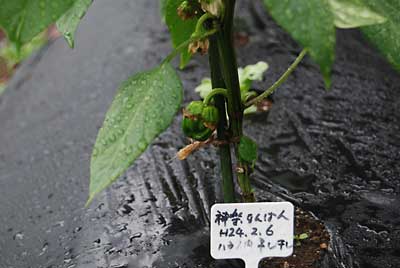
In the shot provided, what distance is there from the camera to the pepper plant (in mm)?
508

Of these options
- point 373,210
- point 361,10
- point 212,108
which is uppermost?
point 361,10

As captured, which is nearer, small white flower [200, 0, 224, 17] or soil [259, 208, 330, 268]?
small white flower [200, 0, 224, 17]

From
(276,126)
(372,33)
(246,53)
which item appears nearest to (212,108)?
(372,33)

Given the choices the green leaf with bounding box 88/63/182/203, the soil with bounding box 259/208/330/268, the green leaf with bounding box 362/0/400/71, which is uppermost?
the green leaf with bounding box 362/0/400/71

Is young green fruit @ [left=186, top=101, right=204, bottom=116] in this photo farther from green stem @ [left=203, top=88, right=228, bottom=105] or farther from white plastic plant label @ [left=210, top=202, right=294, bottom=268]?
white plastic plant label @ [left=210, top=202, right=294, bottom=268]

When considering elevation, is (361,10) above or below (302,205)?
above

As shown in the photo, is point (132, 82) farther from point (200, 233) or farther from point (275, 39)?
point (275, 39)

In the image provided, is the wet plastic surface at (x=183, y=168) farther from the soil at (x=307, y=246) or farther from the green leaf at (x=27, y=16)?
the green leaf at (x=27, y=16)

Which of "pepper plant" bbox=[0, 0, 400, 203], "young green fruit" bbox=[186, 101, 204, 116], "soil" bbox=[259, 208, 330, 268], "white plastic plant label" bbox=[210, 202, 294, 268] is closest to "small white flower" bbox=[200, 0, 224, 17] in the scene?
"pepper plant" bbox=[0, 0, 400, 203]

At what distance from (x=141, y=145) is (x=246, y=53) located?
3.53 feet

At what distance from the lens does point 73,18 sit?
0.65 meters

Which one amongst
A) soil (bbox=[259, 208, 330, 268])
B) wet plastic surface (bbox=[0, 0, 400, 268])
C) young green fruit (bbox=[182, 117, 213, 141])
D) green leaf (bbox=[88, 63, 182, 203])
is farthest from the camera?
wet plastic surface (bbox=[0, 0, 400, 268])

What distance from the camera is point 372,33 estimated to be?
2.10ft

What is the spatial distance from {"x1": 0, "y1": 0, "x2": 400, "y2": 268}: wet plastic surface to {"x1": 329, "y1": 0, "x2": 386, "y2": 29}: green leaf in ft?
1.38
